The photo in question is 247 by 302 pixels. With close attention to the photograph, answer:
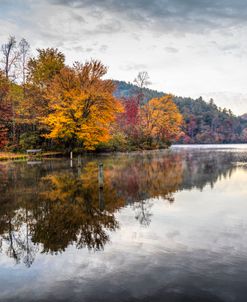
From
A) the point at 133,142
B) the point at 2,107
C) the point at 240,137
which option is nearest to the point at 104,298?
the point at 2,107

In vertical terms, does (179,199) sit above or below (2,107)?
below

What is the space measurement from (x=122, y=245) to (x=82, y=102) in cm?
4017

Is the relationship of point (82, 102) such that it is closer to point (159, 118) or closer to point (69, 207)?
point (69, 207)

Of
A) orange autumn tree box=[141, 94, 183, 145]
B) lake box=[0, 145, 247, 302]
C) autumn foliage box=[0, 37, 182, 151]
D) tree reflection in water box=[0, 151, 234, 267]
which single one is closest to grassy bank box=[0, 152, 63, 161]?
autumn foliage box=[0, 37, 182, 151]

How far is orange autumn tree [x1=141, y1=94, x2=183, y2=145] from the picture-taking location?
83.9m

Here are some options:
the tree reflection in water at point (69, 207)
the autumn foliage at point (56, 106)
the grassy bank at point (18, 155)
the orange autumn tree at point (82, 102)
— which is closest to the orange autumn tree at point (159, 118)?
the autumn foliage at point (56, 106)

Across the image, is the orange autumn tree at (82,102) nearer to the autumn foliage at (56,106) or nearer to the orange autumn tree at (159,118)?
the autumn foliage at (56,106)

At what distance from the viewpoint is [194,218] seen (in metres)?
13.2

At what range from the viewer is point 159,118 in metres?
85.1

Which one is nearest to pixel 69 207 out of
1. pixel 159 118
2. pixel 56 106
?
pixel 56 106

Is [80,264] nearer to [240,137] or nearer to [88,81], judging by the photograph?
[88,81]

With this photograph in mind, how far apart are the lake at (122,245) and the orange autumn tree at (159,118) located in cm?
6509

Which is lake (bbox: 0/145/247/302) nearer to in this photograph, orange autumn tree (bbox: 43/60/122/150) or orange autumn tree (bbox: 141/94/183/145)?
orange autumn tree (bbox: 43/60/122/150)

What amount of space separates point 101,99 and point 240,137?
16725 cm
